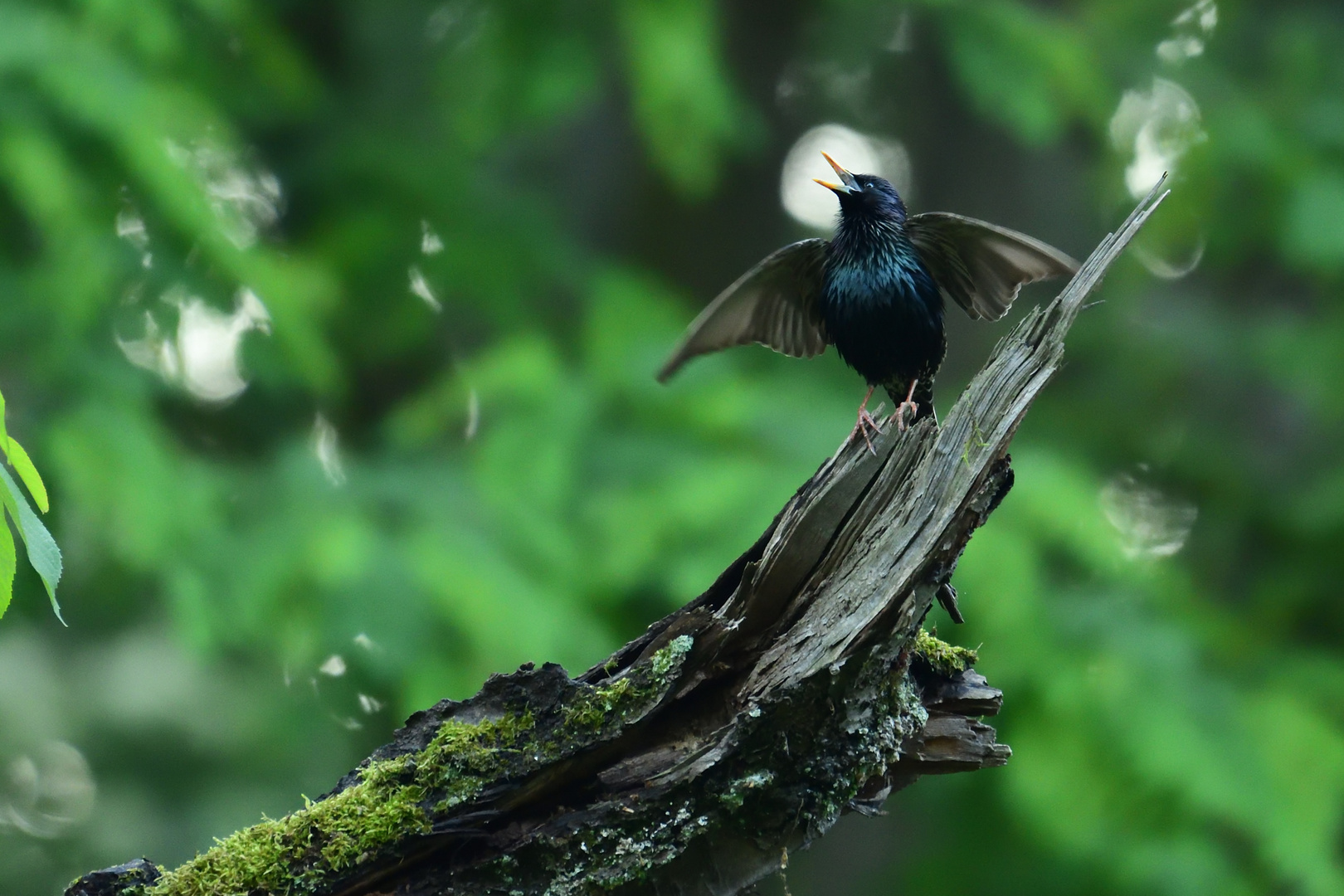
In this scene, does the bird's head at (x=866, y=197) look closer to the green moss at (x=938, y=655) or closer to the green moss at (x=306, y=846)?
the green moss at (x=938, y=655)

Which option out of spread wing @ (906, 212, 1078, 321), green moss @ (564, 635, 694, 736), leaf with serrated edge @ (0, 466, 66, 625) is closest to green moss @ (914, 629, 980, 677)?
green moss @ (564, 635, 694, 736)

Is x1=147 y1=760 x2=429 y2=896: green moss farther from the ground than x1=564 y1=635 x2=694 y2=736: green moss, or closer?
closer

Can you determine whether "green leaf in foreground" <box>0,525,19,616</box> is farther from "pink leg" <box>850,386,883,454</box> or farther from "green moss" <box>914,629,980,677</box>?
"green moss" <box>914,629,980,677</box>

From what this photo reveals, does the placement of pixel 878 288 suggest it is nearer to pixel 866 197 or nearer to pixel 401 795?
pixel 866 197

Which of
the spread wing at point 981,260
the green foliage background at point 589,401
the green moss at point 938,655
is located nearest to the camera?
the green moss at point 938,655

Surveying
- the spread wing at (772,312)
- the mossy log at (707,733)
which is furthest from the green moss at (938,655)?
the spread wing at (772,312)

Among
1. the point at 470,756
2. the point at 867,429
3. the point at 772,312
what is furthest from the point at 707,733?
the point at 772,312
